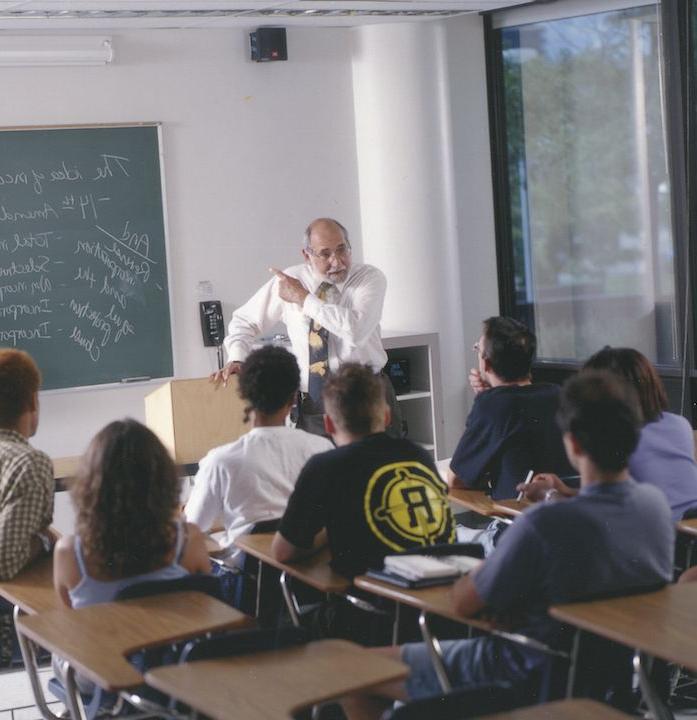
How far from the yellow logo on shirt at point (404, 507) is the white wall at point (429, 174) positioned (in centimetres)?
358

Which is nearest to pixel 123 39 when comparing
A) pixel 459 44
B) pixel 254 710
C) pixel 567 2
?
pixel 459 44

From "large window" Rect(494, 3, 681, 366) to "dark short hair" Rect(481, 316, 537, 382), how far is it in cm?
230

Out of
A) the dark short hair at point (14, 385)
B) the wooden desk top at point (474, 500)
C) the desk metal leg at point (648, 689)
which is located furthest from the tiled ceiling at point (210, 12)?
the desk metal leg at point (648, 689)

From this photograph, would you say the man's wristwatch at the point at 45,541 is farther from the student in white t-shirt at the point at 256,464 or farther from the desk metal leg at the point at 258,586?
the desk metal leg at the point at 258,586

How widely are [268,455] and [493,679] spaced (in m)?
1.11

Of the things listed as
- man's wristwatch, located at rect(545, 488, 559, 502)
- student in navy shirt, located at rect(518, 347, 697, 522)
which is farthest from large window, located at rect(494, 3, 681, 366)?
man's wristwatch, located at rect(545, 488, 559, 502)

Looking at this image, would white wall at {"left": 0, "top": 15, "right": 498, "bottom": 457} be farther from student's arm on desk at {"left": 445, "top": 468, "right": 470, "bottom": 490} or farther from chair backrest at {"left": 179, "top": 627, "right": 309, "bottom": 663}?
chair backrest at {"left": 179, "top": 627, "right": 309, "bottom": 663}

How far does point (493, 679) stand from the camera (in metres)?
2.72

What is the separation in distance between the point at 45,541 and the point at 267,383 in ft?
2.57

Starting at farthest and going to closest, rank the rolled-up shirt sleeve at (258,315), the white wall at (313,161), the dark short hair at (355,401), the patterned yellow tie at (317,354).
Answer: the white wall at (313,161), the rolled-up shirt sleeve at (258,315), the patterned yellow tie at (317,354), the dark short hair at (355,401)

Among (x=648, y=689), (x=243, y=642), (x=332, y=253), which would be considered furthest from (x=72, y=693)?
(x=332, y=253)

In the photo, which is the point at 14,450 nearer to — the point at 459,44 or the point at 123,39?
the point at 123,39

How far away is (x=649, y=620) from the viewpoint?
7.89 feet

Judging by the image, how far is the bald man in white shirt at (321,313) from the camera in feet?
17.3
